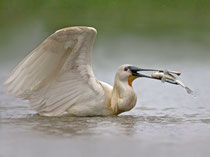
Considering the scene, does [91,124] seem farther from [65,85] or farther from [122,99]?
[65,85]

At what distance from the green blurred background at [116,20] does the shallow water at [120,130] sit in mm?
6587

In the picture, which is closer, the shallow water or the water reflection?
the shallow water

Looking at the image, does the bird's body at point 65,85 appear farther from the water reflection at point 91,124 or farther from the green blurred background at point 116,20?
the green blurred background at point 116,20

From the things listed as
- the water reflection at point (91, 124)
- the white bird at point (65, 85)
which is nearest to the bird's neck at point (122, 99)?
the white bird at point (65, 85)

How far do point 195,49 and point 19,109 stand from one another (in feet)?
27.2

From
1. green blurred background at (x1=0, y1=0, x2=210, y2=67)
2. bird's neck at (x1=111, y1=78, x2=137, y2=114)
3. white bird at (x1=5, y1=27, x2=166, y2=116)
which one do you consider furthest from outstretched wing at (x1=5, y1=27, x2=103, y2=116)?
green blurred background at (x1=0, y1=0, x2=210, y2=67)

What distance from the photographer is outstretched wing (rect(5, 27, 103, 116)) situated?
26.3 feet

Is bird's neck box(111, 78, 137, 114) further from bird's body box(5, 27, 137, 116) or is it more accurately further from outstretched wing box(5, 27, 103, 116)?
outstretched wing box(5, 27, 103, 116)

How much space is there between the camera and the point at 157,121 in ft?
26.0


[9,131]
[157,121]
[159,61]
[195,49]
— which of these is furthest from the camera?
[195,49]

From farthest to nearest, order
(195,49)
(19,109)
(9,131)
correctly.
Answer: (195,49) → (19,109) → (9,131)

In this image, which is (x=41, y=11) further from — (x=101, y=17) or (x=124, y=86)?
(x=124, y=86)

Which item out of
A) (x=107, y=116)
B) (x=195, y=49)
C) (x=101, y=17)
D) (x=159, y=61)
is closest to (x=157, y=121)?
(x=107, y=116)

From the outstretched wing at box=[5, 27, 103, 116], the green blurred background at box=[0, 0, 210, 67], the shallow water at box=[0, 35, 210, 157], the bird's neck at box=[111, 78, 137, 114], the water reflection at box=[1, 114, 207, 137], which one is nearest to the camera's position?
the shallow water at box=[0, 35, 210, 157]
